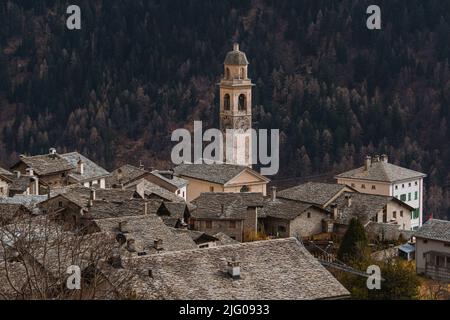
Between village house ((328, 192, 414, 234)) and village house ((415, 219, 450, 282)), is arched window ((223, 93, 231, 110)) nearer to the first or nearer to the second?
village house ((328, 192, 414, 234))

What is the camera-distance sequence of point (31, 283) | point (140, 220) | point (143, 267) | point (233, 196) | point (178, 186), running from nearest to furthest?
point (31, 283) → point (143, 267) → point (140, 220) → point (233, 196) → point (178, 186)

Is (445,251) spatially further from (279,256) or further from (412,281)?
(279,256)

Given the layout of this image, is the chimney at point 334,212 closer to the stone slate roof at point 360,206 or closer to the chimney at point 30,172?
the stone slate roof at point 360,206

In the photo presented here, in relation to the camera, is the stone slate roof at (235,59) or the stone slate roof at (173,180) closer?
the stone slate roof at (173,180)

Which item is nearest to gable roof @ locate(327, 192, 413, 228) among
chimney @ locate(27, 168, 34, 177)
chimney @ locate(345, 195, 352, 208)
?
chimney @ locate(345, 195, 352, 208)

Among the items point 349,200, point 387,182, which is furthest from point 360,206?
point 387,182

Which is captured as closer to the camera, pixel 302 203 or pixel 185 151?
pixel 302 203

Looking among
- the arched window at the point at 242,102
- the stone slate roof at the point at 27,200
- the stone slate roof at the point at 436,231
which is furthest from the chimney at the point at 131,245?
the arched window at the point at 242,102
